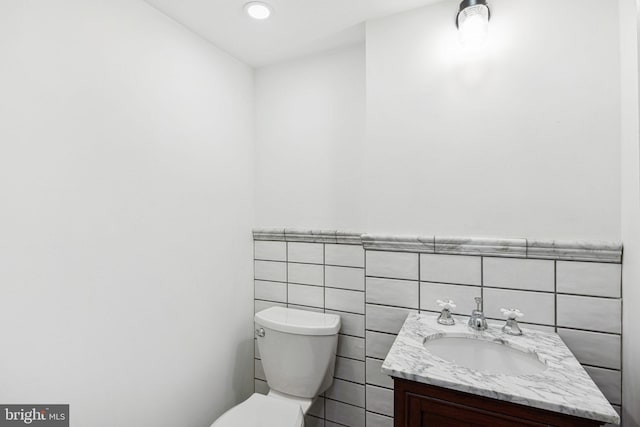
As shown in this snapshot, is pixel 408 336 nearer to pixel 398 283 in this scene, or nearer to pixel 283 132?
pixel 398 283

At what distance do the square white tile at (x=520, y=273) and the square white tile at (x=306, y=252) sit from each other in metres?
0.85

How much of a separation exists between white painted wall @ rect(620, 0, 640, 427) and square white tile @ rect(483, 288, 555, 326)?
21 centimetres

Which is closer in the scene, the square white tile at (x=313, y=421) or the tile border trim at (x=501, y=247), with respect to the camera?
the tile border trim at (x=501, y=247)

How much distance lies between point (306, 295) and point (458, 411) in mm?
1041

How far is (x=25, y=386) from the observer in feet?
2.99

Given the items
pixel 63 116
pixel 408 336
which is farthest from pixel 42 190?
pixel 408 336

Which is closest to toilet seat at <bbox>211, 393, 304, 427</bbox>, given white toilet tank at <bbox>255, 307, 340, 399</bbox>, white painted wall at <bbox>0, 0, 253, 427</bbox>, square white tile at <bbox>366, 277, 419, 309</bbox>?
white toilet tank at <bbox>255, 307, 340, 399</bbox>

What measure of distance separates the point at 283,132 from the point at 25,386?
154cm

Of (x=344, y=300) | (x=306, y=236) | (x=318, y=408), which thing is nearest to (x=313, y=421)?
(x=318, y=408)

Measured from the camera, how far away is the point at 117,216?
1165mm

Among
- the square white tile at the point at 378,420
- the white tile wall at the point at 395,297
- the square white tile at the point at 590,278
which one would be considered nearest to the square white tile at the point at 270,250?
the white tile wall at the point at 395,297

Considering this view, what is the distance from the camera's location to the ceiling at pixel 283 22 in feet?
4.32

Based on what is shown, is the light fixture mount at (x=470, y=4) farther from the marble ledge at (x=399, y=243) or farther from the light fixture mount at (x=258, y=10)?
the marble ledge at (x=399, y=243)

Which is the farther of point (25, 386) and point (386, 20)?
point (386, 20)
